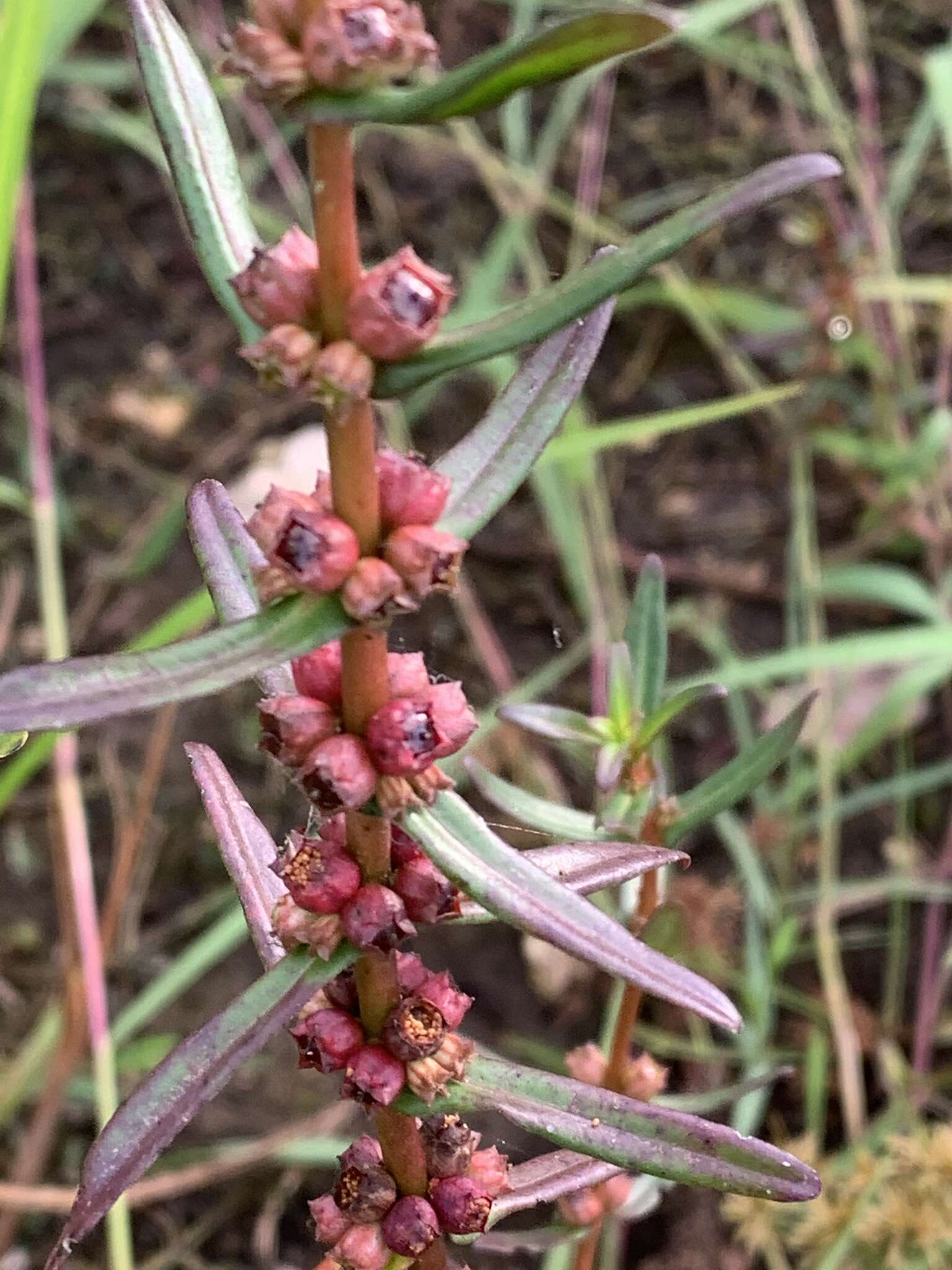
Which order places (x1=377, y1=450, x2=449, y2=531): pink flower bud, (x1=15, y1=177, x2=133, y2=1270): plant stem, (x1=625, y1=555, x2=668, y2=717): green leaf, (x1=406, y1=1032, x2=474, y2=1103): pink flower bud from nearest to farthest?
(x1=377, y1=450, x2=449, y2=531): pink flower bud
(x1=406, y1=1032, x2=474, y2=1103): pink flower bud
(x1=625, y1=555, x2=668, y2=717): green leaf
(x1=15, y1=177, x2=133, y2=1270): plant stem

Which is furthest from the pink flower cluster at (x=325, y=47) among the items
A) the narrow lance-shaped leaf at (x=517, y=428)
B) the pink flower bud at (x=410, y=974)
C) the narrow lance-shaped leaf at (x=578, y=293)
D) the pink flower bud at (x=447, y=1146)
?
the pink flower bud at (x=447, y=1146)

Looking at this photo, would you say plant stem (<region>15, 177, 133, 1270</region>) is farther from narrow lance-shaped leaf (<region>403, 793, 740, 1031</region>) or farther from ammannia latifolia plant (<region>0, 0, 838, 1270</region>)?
narrow lance-shaped leaf (<region>403, 793, 740, 1031</region>)

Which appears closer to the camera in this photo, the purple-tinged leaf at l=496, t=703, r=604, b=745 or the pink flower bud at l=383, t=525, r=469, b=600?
the pink flower bud at l=383, t=525, r=469, b=600

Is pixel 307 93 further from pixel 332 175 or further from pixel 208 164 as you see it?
pixel 208 164

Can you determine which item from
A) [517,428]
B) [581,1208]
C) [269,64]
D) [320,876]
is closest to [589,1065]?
[581,1208]

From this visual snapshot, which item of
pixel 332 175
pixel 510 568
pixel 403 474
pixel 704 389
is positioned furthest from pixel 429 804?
pixel 704 389

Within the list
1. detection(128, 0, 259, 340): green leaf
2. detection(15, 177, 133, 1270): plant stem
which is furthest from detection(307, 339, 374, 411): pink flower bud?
detection(15, 177, 133, 1270): plant stem

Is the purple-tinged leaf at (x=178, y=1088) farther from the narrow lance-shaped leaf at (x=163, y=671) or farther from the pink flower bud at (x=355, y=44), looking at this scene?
the pink flower bud at (x=355, y=44)
